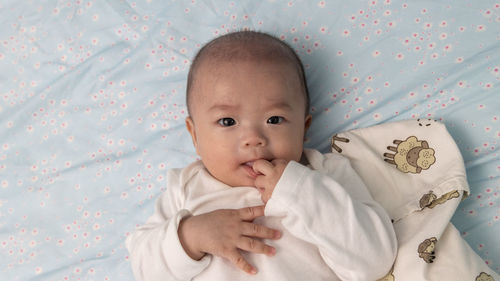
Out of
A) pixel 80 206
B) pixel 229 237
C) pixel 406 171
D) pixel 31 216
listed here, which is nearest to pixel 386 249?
pixel 406 171

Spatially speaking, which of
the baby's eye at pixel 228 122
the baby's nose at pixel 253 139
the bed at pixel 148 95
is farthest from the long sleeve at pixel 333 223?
the bed at pixel 148 95

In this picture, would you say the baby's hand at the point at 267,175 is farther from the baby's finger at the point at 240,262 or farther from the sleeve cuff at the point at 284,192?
the baby's finger at the point at 240,262

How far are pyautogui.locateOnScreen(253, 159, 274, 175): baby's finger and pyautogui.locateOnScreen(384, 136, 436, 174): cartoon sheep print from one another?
427 millimetres

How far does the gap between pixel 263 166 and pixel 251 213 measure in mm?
132

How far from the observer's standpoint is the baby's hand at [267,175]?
46.7 inches

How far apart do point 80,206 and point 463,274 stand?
4.16 ft

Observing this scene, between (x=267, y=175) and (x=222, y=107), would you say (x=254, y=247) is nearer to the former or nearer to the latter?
(x=267, y=175)

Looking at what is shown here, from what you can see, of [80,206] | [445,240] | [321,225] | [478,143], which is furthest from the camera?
[80,206]

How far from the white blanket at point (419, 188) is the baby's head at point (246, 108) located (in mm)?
246

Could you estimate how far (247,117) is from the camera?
126cm

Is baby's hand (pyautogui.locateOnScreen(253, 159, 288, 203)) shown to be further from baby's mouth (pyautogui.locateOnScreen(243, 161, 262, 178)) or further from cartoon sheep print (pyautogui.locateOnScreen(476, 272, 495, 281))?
cartoon sheep print (pyautogui.locateOnScreen(476, 272, 495, 281))

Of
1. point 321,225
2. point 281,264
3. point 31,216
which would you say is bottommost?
point 31,216

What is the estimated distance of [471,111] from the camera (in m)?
1.39

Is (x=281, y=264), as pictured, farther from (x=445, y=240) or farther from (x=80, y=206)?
(x=80, y=206)
